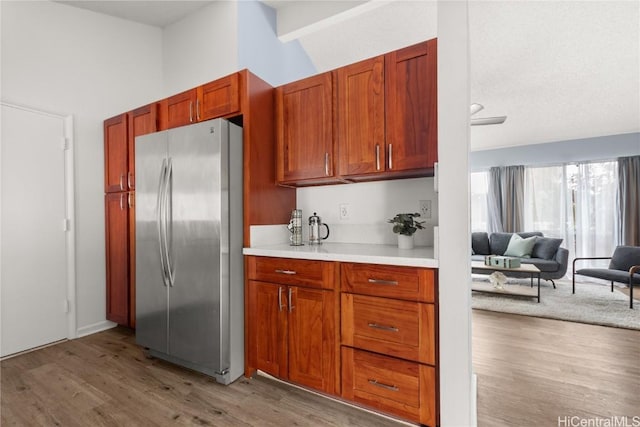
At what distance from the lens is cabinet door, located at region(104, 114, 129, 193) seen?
289cm

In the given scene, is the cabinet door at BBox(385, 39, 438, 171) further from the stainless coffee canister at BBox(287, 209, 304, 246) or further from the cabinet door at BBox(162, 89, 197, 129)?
the cabinet door at BBox(162, 89, 197, 129)

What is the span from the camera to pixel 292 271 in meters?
1.90

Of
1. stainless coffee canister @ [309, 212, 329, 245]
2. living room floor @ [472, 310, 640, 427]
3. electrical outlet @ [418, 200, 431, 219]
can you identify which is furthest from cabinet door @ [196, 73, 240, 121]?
living room floor @ [472, 310, 640, 427]

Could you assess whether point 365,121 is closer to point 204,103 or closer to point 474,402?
point 204,103

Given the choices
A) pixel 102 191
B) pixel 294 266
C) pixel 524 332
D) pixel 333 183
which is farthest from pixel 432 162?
pixel 102 191

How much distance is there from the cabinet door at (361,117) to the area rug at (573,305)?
108 inches

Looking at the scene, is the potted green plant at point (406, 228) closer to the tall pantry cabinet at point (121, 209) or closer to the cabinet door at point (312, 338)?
the cabinet door at point (312, 338)

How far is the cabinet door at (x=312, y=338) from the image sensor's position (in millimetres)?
1755

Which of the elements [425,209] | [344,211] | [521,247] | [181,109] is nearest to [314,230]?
[344,211]

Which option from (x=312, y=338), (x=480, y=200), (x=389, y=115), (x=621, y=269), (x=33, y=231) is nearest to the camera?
(x=312, y=338)

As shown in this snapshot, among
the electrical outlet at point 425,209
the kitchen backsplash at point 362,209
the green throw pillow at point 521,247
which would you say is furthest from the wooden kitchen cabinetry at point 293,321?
the green throw pillow at point 521,247

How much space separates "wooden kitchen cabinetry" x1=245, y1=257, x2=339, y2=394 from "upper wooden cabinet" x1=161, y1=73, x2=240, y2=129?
3.70ft

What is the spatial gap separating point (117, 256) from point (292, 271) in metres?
2.09

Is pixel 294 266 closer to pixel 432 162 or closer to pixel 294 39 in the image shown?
pixel 432 162
